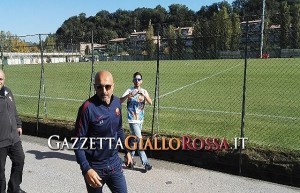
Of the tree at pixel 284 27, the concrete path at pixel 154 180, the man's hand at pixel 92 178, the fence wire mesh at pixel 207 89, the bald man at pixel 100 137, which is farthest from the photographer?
the fence wire mesh at pixel 207 89

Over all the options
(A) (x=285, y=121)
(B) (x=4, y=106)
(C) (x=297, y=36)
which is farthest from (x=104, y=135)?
(A) (x=285, y=121)

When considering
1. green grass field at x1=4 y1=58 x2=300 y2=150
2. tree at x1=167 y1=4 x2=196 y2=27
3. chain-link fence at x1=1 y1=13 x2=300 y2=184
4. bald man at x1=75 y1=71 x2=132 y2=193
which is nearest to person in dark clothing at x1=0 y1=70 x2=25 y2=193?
bald man at x1=75 y1=71 x2=132 y2=193

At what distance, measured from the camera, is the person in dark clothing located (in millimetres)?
4897

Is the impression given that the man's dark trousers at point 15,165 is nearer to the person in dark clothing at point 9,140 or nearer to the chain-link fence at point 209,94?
the person in dark clothing at point 9,140

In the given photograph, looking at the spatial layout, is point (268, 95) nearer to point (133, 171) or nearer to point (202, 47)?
point (202, 47)

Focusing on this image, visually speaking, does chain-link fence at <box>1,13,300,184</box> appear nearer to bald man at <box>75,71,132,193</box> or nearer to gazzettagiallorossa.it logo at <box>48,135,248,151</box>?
gazzettagiallorossa.it logo at <box>48,135,248,151</box>

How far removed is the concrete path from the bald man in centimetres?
201

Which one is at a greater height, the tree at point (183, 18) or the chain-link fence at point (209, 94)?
the tree at point (183, 18)

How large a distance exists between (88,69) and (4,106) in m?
28.5

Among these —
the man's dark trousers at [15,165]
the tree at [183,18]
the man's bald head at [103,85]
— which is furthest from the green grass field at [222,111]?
the man's bald head at [103,85]

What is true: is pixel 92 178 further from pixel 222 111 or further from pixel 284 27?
pixel 222 111

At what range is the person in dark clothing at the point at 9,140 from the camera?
16.1 feet

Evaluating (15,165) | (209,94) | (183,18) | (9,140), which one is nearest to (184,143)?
(15,165)

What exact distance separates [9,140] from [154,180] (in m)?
2.41
